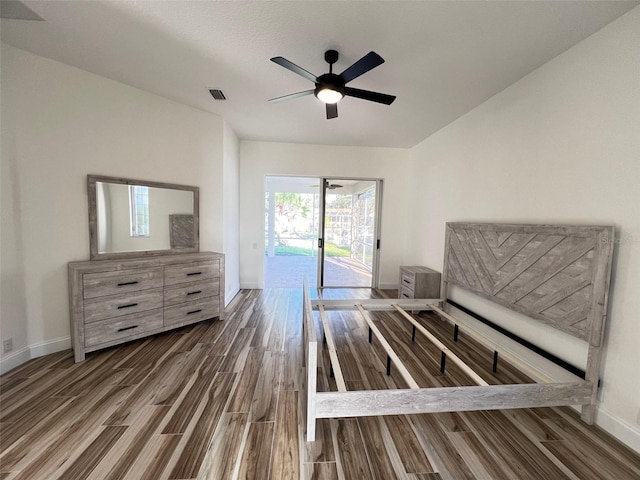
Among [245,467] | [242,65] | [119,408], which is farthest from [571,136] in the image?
[119,408]

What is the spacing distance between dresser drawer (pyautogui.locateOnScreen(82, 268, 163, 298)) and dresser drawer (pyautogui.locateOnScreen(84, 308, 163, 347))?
283 mm

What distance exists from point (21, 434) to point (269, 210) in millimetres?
7553

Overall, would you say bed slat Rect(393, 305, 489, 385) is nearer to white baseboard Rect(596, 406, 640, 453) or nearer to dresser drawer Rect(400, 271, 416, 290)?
white baseboard Rect(596, 406, 640, 453)

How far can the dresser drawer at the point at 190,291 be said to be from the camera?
2.83 metres

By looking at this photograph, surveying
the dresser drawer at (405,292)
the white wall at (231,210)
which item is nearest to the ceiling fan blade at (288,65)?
the white wall at (231,210)

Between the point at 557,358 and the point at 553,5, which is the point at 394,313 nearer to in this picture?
the point at 557,358

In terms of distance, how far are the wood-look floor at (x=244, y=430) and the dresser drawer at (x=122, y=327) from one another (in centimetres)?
18

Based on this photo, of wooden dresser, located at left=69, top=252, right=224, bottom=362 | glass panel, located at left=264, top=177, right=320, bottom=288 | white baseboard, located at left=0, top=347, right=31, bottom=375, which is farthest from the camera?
glass panel, located at left=264, top=177, right=320, bottom=288

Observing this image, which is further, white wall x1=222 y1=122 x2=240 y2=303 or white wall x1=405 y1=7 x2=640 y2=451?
white wall x1=222 y1=122 x2=240 y2=303

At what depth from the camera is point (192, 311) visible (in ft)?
9.91

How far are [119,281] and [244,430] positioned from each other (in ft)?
6.36

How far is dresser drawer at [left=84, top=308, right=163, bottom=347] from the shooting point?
234cm

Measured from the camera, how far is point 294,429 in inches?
63.6

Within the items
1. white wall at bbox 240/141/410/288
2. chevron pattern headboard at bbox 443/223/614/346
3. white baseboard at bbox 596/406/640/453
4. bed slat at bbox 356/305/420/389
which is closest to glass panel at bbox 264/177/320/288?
white wall at bbox 240/141/410/288
